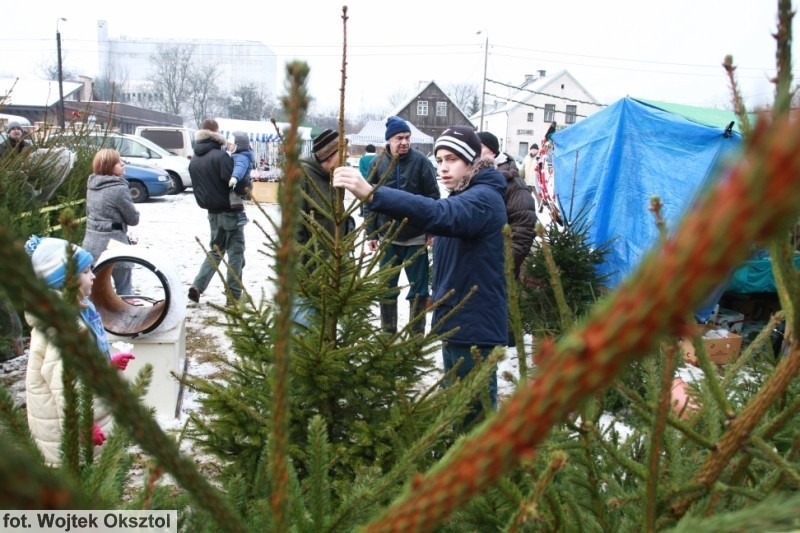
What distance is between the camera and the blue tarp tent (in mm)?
5926

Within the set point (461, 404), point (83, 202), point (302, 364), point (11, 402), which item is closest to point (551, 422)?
point (461, 404)

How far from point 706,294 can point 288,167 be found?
1.23 ft

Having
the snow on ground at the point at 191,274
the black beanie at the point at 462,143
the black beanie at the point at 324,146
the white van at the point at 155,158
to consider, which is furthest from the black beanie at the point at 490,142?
the white van at the point at 155,158

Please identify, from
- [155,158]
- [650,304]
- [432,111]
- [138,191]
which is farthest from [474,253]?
[432,111]

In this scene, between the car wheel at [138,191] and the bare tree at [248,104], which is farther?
the bare tree at [248,104]

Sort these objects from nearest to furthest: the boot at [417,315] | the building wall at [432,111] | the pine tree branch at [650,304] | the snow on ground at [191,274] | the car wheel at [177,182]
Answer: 1. the pine tree branch at [650,304]
2. the boot at [417,315]
3. the snow on ground at [191,274]
4. the car wheel at [177,182]
5. the building wall at [432,111]

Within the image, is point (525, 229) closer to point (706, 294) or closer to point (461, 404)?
point (461, 404)

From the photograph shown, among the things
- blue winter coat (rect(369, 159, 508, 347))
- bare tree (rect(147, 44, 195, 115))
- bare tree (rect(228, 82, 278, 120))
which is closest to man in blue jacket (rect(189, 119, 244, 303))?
blue winter coat (rect(369, 159, 508, 347))

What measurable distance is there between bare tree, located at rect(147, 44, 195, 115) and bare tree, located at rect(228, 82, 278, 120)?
6.28m

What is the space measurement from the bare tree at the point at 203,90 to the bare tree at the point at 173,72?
83 cm

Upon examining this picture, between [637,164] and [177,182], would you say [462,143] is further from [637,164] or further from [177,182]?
[177,182]

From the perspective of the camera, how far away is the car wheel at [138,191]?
15.9 metres

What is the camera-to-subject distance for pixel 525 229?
5.19m

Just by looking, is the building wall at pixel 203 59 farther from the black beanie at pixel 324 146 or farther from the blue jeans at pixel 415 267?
the black beanie at pixel 324 146
